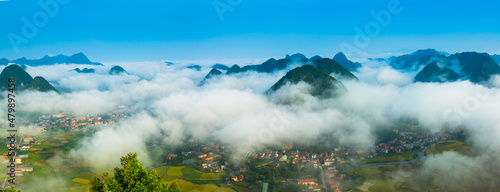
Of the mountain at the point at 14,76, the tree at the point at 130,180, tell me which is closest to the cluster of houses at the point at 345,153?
the tree at the point at 130,180

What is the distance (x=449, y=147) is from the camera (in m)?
46.6

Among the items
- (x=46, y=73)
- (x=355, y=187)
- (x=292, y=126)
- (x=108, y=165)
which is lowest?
(x=355, y=187)

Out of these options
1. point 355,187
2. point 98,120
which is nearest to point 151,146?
point 98,120

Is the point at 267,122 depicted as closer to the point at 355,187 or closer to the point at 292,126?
the point at 292,126

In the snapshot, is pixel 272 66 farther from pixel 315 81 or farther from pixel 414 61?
pixel 414 61

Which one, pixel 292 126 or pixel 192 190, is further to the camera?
pixel 292 126

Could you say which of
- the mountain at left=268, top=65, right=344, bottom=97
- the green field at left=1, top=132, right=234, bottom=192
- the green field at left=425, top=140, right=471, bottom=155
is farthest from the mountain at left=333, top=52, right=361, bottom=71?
the green field at left=1, top=132, right=234, bottom=192

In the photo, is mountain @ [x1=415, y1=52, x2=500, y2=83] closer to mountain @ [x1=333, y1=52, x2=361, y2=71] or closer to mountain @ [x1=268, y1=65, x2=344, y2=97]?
mountain @ [x1=333, y1=52, x2=361, y2=71]

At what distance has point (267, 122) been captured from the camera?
61.3 meters

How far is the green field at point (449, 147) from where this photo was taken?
1730 inches

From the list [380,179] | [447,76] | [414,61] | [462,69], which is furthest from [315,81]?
[414,61]

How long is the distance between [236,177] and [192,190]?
19.8 ft

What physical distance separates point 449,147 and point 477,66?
92092 millimetres

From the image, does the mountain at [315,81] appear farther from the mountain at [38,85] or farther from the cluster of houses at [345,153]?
the mountain at [38,85]
